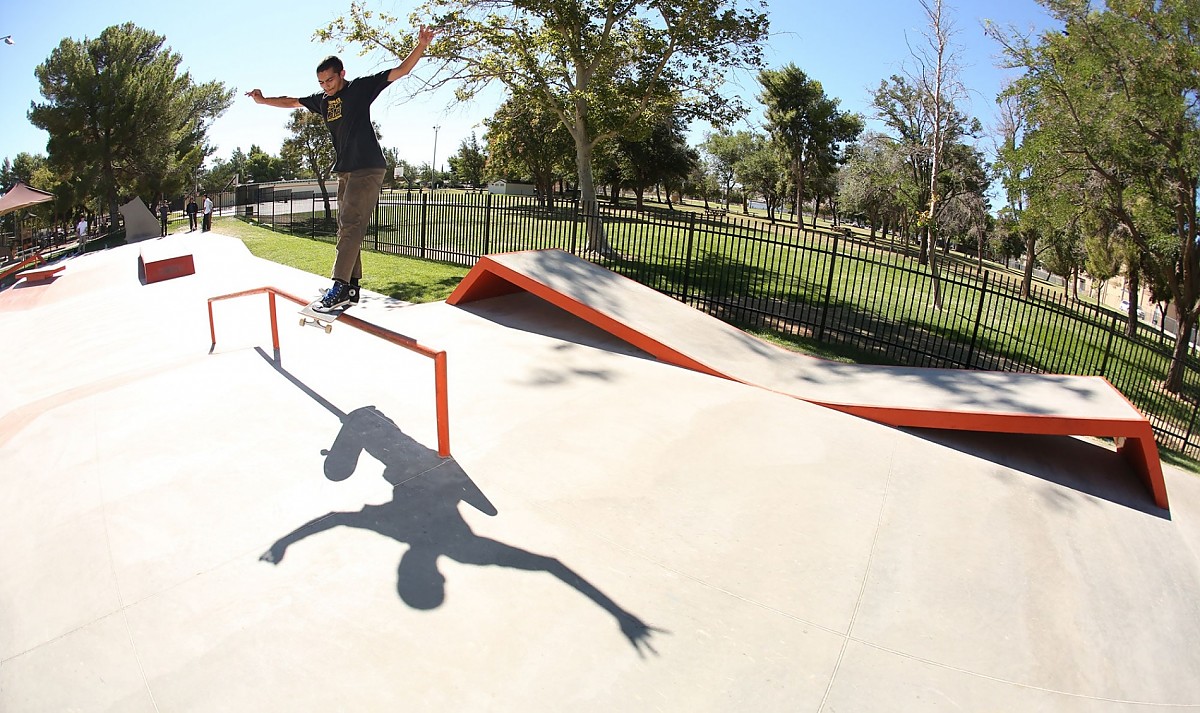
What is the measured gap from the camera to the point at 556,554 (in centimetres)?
396

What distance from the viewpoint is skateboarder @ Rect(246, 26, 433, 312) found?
5188 millimetres

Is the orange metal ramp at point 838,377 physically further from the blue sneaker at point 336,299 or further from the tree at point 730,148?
the tree at point 730,148

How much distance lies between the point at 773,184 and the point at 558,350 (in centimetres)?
5591

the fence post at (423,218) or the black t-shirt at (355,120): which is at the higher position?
the black t-shirt at (355,120)

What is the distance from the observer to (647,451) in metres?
5.36

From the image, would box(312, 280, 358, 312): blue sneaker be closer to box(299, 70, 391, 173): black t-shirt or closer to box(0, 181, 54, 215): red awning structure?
box(299, 70, 391, 173): black t-shirt

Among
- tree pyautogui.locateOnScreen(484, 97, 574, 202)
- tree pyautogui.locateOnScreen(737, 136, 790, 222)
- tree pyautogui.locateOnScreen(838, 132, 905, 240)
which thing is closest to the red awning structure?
tree pyautogui.locateOnScreen(484, 97, 574, 202)

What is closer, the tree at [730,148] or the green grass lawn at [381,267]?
the green grass lawn at [381,267]

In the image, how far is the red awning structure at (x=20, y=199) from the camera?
70.7ft

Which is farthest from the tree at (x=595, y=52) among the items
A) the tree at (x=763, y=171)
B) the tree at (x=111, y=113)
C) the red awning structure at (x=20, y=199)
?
the tree at (x=763, y=171)

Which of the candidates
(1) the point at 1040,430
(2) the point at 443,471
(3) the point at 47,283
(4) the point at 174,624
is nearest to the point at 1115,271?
(1) the point at 1040,430

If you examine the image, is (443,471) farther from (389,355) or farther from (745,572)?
(389,355)

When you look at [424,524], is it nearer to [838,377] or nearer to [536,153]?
[838,377]

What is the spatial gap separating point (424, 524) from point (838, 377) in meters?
5.51
